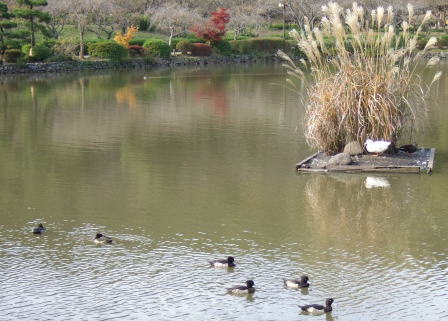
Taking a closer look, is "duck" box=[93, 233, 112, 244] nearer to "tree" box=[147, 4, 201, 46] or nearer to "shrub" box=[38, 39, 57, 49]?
"shrub" box=[38, 39, 57, 49]

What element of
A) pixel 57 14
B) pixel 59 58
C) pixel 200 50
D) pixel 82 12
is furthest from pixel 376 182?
pixel 200 50

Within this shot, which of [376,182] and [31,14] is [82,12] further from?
[376,182]

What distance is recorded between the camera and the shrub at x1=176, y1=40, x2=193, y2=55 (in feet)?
179

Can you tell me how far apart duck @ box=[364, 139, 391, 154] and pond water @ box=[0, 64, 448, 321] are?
0.88 m

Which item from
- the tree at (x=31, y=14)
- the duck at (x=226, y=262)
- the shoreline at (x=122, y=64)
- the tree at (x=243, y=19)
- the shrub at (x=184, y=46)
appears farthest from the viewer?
the tree at (x=243, y=19)

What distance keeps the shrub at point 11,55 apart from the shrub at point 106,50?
5506 millimetres

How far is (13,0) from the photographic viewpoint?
2216 inches

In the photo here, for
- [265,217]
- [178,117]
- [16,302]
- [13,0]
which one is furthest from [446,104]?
[13,0]

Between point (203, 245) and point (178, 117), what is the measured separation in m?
13.6

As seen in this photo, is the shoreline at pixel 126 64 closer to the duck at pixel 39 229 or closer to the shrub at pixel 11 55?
the shrub at pixel 11 55

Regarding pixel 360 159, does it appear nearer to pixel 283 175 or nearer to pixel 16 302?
pixel 283 175

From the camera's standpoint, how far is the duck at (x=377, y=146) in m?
15.6

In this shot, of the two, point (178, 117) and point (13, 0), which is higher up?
point (13, 0)

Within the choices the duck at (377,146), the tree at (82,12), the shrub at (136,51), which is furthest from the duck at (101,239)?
the shrub at (136,51)
